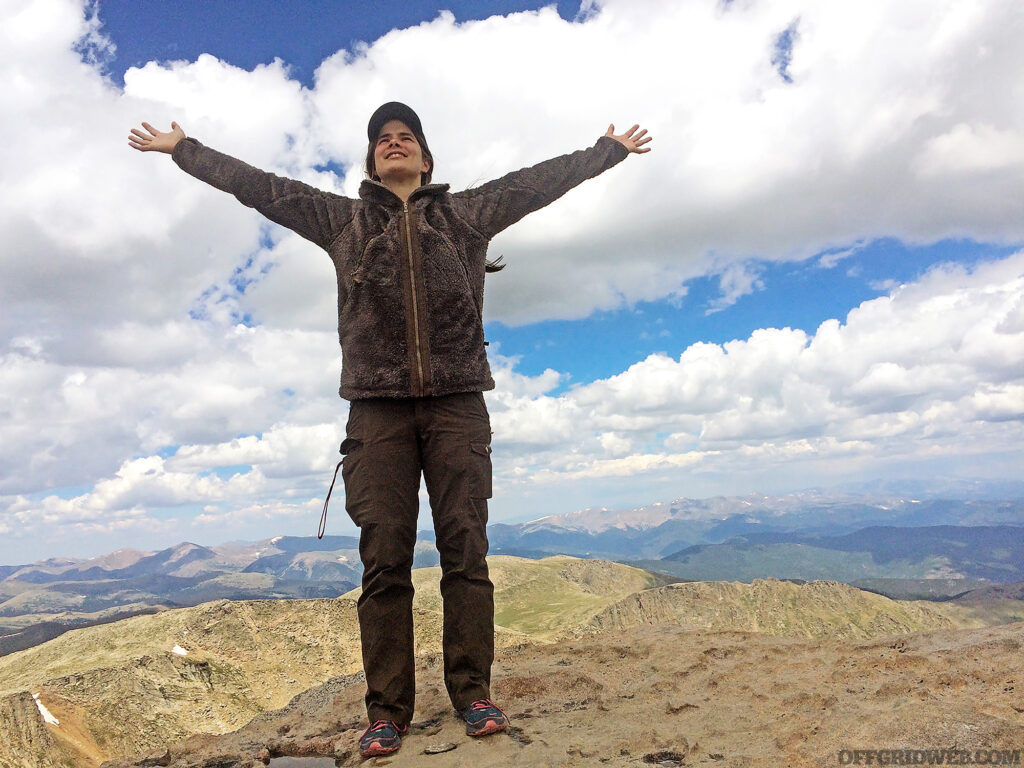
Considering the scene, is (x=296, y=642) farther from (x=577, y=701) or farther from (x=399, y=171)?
(x=399, y=171)

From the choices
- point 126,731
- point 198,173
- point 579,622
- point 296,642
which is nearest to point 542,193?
point 198,173

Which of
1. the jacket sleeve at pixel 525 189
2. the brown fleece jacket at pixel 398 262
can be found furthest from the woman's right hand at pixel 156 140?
the jacket sleeve at pixel 525 189

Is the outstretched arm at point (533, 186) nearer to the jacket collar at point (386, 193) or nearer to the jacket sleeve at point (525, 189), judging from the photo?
the jacket sleeve at point (525, 189)

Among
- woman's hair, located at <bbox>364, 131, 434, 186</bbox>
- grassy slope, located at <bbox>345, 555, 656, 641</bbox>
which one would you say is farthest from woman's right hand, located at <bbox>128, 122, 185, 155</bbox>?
grassy slope, located at <bbox>345, 555, 656, 641</bbox>

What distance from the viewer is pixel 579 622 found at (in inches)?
2854

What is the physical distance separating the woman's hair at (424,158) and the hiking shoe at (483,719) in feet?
13.4

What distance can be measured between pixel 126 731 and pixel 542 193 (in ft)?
73.2

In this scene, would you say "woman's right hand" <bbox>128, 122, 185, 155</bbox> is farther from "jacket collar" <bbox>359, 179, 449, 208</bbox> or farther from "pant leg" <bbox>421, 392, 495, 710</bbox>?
"pant leg" <bbox>421, 392, 495, 710</bbox>

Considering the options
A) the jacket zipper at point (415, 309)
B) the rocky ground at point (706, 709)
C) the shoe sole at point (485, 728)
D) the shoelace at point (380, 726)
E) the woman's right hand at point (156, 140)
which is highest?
the woman's right hand at point (156, 140)

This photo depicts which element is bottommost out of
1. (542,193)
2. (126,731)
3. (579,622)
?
(579,622)

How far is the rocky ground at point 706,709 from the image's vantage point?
3652 millimetres

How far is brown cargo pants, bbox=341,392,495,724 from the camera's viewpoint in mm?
4305

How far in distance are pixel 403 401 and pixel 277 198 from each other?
1941mm

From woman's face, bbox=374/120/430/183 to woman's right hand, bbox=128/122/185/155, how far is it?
5.48 ft
